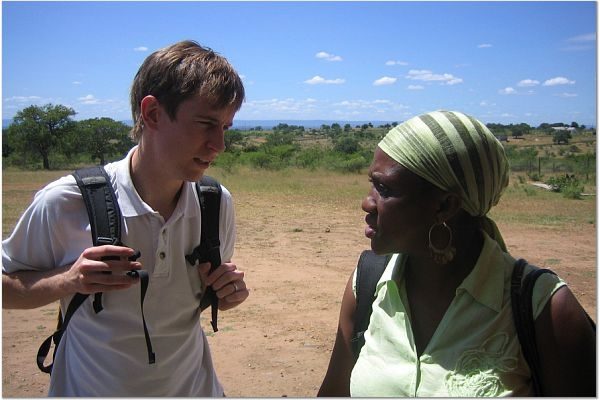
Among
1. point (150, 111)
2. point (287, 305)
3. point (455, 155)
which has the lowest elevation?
point (287, 305)

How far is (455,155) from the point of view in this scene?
1499 millimetres

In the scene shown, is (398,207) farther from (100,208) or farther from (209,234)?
(100,208)

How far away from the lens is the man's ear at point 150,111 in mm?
1791

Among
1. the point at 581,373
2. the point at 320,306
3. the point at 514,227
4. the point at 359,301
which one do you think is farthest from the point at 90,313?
the point at 514,227

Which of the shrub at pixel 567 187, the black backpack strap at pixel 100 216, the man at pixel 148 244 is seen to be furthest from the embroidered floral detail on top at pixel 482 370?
the shrub at pixel 567 187

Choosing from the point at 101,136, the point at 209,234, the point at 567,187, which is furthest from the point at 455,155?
the point at 101,136

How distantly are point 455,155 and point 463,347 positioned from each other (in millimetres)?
515

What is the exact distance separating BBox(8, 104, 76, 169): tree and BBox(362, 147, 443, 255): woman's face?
33611mm

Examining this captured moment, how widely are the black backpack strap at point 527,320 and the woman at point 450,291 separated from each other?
0.02 meters

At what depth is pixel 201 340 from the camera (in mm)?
2012

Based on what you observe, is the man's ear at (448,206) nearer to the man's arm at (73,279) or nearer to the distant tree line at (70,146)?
the man's arm at (73,279)

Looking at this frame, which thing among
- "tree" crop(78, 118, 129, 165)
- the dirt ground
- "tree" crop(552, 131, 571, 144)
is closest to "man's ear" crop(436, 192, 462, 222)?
the dirt ground

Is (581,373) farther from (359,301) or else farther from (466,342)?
(359,301)

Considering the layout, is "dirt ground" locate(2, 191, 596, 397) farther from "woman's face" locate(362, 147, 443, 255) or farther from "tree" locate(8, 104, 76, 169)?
"tree" locate(8, 104, 76, 169)
